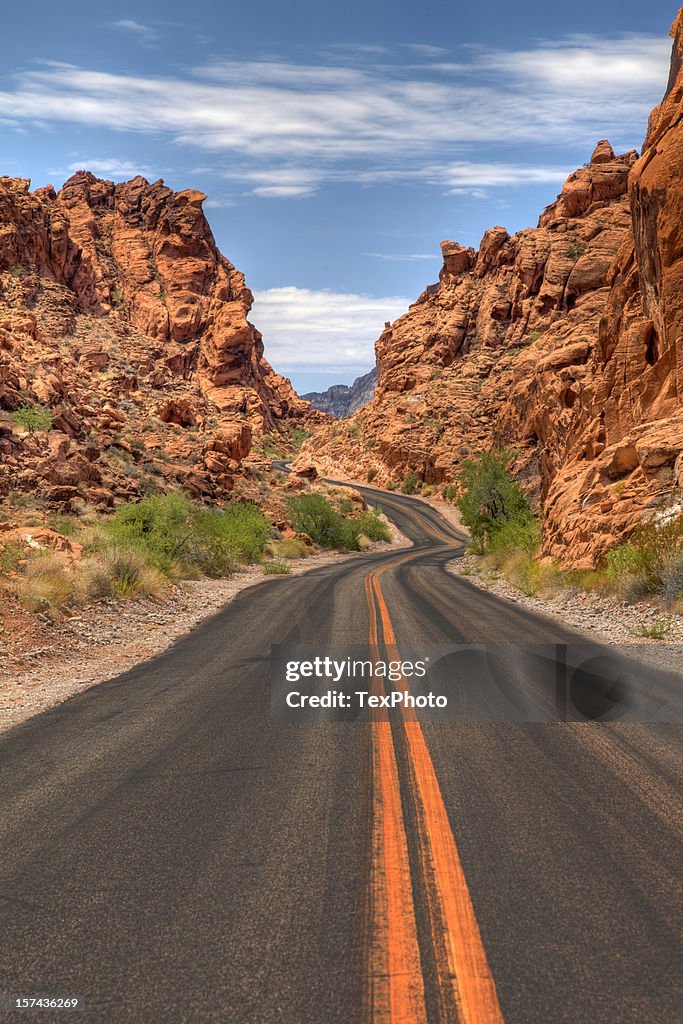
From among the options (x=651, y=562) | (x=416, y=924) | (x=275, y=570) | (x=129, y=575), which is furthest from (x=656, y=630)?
(x=275, y=570)

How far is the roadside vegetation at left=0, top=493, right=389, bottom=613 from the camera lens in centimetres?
1182

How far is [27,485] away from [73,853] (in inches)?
789

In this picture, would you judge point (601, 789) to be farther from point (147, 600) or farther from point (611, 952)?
point (147, 600)

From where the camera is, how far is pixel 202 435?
43.5m

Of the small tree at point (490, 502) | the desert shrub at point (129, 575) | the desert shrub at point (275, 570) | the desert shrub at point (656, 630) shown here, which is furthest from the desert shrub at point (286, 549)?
the desert shrub at point (656, 630)

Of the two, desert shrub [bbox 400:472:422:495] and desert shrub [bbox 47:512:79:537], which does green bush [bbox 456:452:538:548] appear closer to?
desert shrub [bbox 47:512:79:537]

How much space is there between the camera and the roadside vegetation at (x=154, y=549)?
11820mm

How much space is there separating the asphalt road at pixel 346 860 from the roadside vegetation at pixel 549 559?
6438 mm

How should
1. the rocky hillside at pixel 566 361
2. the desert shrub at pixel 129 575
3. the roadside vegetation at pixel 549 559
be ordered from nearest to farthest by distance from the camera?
the roadside vegetation at pixel 549 559
the desert shrub at pixel 129 575
the rocky hillside at pixel 566 361

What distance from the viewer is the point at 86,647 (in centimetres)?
994

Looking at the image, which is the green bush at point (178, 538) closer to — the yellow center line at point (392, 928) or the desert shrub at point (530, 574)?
the desert shrub at point (530, 574)

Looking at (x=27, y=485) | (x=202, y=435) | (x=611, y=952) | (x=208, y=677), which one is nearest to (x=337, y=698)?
(x=208, y=677)

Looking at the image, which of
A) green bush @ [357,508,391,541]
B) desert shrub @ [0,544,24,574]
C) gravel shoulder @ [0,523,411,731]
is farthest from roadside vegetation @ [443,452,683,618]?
green bush @ [357,508,391,541]

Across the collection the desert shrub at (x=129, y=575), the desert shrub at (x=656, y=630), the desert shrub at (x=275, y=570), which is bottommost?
the desert shrub at (x=275, y=570)
